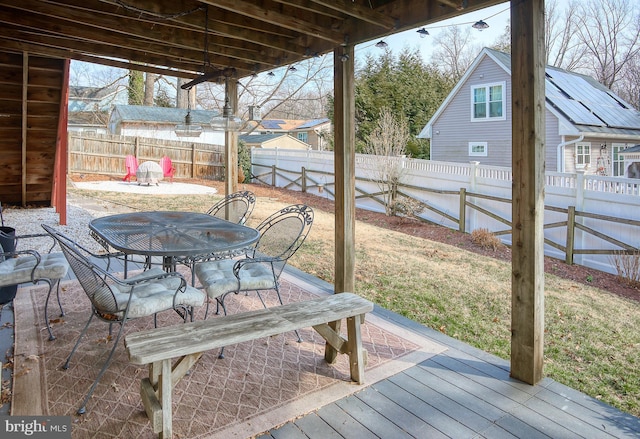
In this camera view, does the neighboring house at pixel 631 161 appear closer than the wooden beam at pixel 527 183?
No

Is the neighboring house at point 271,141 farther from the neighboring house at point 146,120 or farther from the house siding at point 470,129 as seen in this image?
the house siding at point 470,129

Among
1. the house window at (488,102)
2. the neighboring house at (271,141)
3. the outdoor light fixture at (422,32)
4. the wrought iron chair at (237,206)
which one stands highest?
the neighboring house at (271,141)

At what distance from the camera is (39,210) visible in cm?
733

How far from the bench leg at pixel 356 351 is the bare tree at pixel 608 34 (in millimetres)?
18951

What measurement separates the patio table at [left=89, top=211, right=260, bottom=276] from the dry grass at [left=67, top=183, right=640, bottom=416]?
162cm

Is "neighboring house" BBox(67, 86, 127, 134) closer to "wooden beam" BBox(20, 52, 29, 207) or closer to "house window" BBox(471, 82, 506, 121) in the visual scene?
"wooden beam" BBox(20, 52, 29, 207)

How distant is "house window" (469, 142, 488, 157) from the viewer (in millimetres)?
11876

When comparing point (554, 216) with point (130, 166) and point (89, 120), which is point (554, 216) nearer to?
point (130, 166)

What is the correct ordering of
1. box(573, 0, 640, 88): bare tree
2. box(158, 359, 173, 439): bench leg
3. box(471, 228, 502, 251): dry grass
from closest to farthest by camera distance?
box(158, 359, 173, 439): bench leg
box(471, 228, 502, 251): dry grass
box(573, 0, 640, 88): bare tree

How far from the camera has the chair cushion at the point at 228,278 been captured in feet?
9.12

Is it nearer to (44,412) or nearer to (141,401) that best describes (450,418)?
(141,401)

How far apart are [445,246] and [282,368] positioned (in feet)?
16.1

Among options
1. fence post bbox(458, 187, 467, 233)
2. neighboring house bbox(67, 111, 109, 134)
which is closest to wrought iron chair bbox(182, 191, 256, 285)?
fence post bbox(458, 187, 467, 233)

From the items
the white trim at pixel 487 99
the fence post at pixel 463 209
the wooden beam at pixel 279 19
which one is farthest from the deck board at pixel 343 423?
the white trim at pixel 487 99
